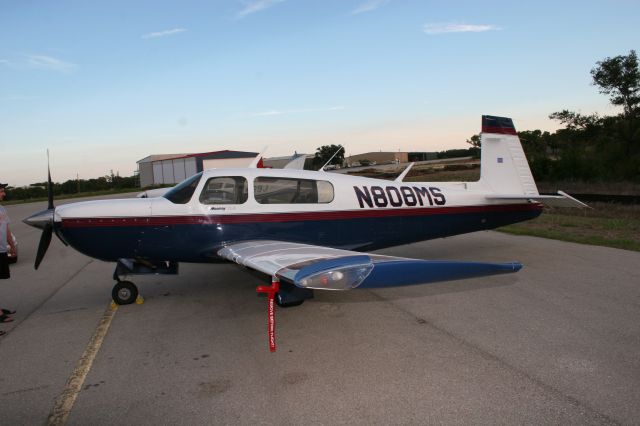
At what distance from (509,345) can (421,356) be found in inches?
34.7

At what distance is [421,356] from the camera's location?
4117mm

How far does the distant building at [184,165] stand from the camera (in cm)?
5505

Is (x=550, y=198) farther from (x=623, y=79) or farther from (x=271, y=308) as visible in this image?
(x=623, y=79)

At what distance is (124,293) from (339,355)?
11.1 ft

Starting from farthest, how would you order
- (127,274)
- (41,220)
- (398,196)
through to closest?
(398,196)
(127,274)
(41,220)

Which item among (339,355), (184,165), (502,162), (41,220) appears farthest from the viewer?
(184,165)

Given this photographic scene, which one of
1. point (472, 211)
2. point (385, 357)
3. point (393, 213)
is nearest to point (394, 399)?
point (385, 357)

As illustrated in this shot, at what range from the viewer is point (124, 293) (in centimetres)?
612

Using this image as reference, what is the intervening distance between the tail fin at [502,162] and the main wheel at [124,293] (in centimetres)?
598

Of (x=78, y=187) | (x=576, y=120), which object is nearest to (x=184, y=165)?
(x=78, y=187)

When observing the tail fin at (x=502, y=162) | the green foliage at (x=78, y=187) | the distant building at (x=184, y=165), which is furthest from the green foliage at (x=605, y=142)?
the green foliage at (x=78, y=187)

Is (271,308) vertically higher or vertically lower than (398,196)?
lower

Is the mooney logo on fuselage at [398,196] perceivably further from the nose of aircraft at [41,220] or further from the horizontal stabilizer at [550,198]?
the nose of aircraft at [41,220]

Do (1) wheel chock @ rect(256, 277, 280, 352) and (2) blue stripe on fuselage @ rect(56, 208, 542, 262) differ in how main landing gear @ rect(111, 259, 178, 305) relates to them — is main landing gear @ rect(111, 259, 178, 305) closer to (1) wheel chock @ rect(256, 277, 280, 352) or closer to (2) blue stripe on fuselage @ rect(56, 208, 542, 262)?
(2) blue stripe on fuselage @ rect(56, 208, 542, 262)
